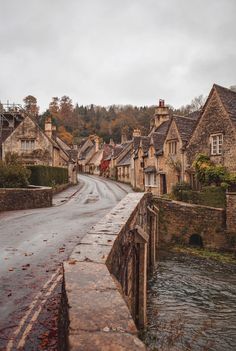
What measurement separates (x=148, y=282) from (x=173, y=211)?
907 cm

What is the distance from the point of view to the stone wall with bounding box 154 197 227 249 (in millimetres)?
22953

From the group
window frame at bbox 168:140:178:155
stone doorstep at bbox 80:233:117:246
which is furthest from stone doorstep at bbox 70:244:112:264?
window frame at bbox 168:140:178:155

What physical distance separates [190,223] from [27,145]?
85.1ft

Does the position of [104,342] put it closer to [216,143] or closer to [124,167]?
[216,143]

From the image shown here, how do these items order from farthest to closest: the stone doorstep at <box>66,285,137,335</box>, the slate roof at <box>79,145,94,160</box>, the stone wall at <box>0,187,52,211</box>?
the slate roof at <box>79,145,94,160</box>
the stone wall at <box>0,187,52,211</box>
the stone doorstep at <box>66,285,137,335</box>

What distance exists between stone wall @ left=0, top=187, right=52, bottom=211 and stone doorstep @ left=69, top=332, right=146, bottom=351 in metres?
19.5

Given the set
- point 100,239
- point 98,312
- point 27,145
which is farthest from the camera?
point 27,145

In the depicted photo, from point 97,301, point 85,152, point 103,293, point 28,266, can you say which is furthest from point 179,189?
point 85,152

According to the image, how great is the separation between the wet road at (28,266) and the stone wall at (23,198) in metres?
4.00

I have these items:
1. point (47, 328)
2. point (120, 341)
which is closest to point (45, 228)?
point (47, 328)

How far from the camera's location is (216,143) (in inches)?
1081

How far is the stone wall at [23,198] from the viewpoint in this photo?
2141cm

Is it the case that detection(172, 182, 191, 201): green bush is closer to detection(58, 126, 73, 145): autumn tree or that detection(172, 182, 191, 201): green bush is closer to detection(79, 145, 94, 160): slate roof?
detection(79, 145, 94, 160): slate roof

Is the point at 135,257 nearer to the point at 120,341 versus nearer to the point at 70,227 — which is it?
the point at 70,227
